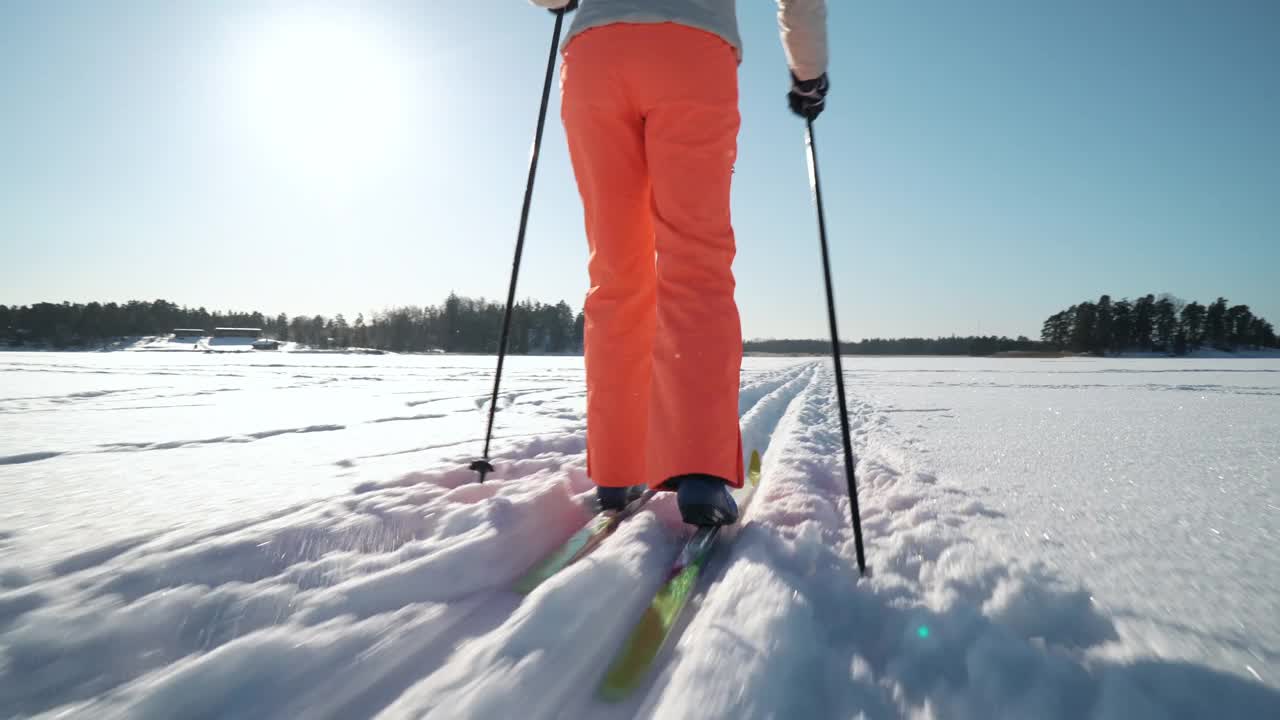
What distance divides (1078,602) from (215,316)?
80.8 meters

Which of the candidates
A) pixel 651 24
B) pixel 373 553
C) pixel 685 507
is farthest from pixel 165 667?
pixel 651 24

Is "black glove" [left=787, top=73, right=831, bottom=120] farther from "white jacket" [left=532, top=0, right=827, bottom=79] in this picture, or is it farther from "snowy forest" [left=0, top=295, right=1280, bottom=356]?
"snowy forest" [left=0, top=295, right=1280, bottom=356]

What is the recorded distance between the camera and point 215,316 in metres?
62.2

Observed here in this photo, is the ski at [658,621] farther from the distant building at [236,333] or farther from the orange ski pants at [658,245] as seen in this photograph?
the distant building at [236,333]

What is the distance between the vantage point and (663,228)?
1.15m

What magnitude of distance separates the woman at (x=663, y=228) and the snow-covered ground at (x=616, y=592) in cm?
15

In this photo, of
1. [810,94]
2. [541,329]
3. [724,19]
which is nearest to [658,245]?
[724,19]

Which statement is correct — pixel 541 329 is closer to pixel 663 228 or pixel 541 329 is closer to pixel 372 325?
pixel 372 325

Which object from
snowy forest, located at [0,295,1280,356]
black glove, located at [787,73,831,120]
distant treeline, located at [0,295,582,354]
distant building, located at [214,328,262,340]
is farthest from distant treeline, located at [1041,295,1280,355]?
distant building, located at [214,328,262,340]

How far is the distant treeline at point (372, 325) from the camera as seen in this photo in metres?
45.3

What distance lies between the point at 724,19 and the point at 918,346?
61795mm

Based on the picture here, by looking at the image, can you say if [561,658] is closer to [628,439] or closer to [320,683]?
[320,683]

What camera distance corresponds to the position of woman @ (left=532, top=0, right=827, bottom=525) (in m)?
1.06

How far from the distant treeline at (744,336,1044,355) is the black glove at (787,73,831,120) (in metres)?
48.7
